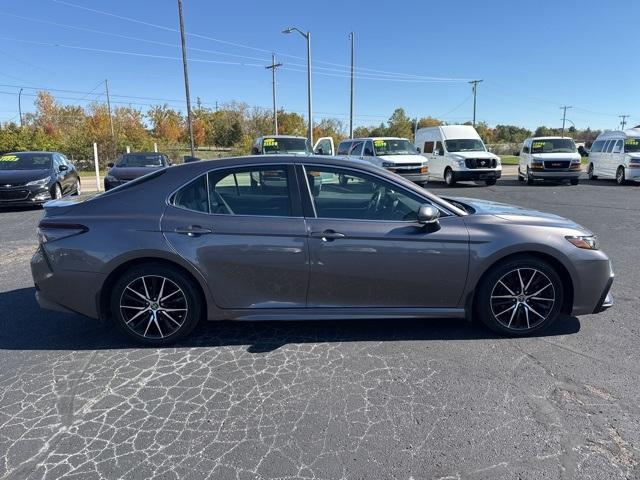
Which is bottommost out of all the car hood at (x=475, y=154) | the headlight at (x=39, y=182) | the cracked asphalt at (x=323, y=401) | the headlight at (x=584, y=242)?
the cracked asphalt at (x=323, y=401)

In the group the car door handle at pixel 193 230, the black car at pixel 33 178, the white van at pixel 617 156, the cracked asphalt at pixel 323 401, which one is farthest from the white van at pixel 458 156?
the car door handle at pixel 193 230

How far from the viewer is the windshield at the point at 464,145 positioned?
2000 cm

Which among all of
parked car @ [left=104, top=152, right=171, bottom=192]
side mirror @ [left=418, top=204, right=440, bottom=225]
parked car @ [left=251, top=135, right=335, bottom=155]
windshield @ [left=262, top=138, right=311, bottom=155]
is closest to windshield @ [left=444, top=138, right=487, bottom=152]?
parked car @ [left=251, top=135, right=335, bottom=155]

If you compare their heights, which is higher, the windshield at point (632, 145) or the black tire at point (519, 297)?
the windshield at point (632, 145)

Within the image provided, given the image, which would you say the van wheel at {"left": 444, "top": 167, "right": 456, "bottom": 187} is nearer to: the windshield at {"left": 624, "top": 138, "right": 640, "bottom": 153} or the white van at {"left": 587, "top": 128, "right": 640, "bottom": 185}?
the white van at {"left": 587, "top": 128, "right": 640, "bottom": 185}

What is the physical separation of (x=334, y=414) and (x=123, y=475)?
1.20 m

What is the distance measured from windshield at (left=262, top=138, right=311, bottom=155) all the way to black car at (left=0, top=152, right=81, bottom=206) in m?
6.01

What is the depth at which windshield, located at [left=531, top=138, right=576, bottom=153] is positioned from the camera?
19.9 m

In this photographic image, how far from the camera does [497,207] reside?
443 centimetres

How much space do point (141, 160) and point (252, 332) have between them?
43.6ft

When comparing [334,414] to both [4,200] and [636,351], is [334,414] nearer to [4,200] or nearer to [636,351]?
[636,351]

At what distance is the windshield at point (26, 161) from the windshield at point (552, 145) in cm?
1789

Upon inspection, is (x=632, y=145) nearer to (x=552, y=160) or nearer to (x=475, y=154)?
(x=552, y=160)

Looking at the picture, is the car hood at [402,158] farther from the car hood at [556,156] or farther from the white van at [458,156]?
the car hood at [556,156]
